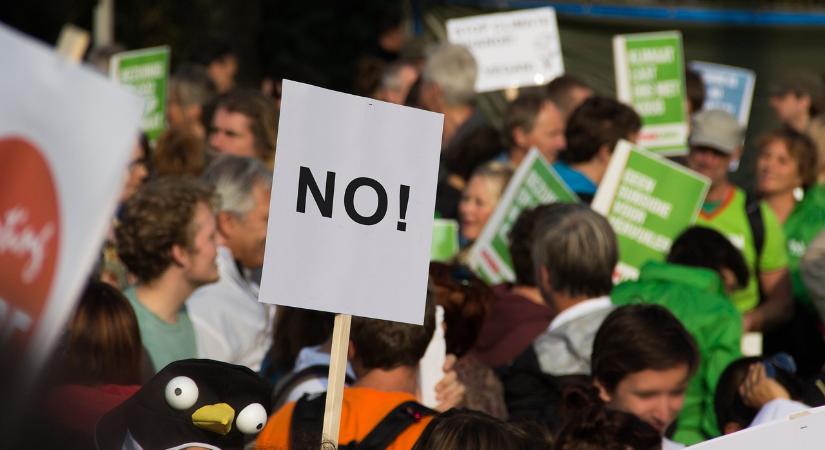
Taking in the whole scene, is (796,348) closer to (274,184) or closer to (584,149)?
(584,149)

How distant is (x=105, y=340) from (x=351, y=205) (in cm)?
89

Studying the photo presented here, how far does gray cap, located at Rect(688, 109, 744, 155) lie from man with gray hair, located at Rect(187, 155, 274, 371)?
8.78 feet

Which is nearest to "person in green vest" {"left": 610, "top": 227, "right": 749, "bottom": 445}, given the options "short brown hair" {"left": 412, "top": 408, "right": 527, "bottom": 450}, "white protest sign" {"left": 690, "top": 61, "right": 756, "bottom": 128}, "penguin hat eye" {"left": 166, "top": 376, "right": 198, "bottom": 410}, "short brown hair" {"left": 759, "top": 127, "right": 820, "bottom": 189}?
"short brown hair" {"left": 412, "top": 408, "right": 527, "bottom": 450}

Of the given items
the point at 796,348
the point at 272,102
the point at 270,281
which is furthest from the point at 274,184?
the point at 796,348

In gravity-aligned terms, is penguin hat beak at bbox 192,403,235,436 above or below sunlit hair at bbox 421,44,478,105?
below

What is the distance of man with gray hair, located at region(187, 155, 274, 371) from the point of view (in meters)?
4.70

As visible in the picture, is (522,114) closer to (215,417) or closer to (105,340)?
(105,340)

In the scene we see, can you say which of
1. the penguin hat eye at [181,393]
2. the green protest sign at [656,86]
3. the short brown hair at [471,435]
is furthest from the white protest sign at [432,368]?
the green protest sign at [656,86]

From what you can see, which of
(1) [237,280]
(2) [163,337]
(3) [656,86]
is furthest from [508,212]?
(3) [656,86]

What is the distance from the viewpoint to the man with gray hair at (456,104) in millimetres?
7402

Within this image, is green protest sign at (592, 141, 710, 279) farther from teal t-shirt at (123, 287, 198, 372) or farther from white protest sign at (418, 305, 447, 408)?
teal t-shirt at (123, 287, 198, 372)

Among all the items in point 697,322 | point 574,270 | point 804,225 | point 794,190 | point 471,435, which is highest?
point 794,190

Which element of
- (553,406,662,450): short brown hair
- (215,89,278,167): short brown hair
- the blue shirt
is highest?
(215,89,278,167): short brown hair

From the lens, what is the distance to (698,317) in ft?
16.2
